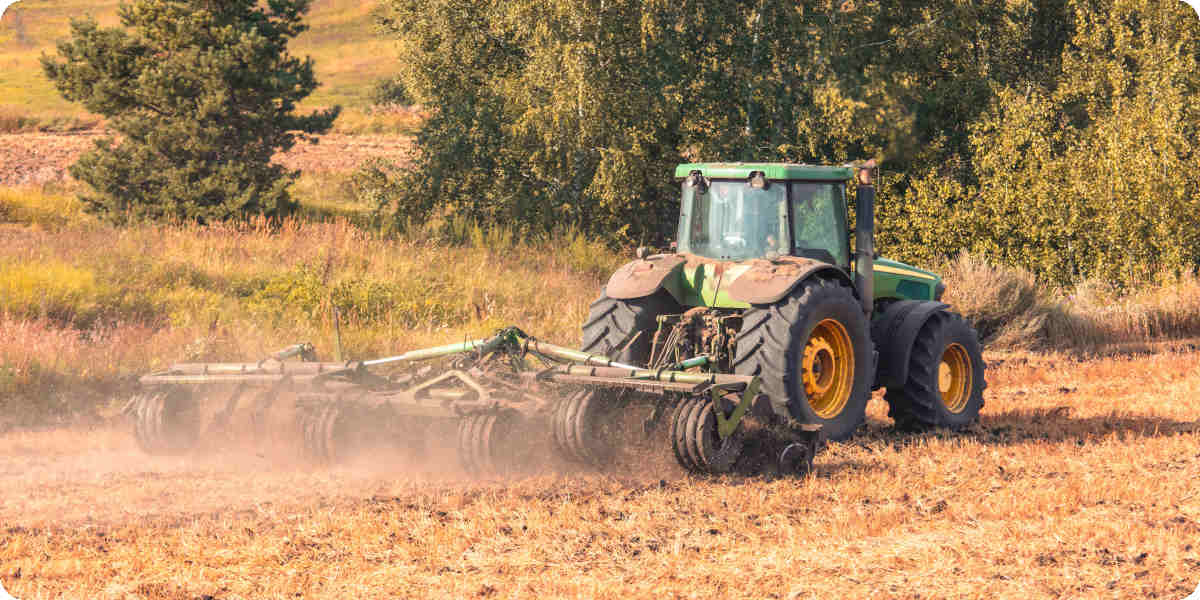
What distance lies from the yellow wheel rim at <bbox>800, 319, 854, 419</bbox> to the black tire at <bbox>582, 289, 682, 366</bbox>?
1.18 meters

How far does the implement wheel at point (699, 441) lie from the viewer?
284 inches

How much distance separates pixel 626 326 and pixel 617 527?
2.47 m

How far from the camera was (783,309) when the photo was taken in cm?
789

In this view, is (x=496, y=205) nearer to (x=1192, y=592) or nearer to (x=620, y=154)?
(x=620, y=154)

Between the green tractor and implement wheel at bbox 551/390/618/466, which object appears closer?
implement wheel at bbox 551/390/618/466

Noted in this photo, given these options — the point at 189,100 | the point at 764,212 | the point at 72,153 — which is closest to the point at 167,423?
the point at 764,212

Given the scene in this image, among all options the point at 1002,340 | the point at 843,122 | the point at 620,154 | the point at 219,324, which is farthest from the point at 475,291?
the point at 843,122

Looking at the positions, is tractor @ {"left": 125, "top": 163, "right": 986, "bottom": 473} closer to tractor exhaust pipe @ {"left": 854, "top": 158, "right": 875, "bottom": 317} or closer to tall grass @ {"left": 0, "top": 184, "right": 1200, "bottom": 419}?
tractor exhaust pipe @ {"left": 854, "top": 158, "right": 875, "bottom": 317}

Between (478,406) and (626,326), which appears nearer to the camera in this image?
(478,406)

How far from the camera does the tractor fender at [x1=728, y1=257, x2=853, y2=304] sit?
26.0 feet

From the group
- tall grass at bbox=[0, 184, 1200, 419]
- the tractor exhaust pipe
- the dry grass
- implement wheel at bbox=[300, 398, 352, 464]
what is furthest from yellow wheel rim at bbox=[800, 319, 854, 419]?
the dry grass

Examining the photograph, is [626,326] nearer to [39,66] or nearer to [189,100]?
[189,100]

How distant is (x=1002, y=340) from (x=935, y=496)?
30.7ft

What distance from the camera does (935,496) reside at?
7.27 metres
